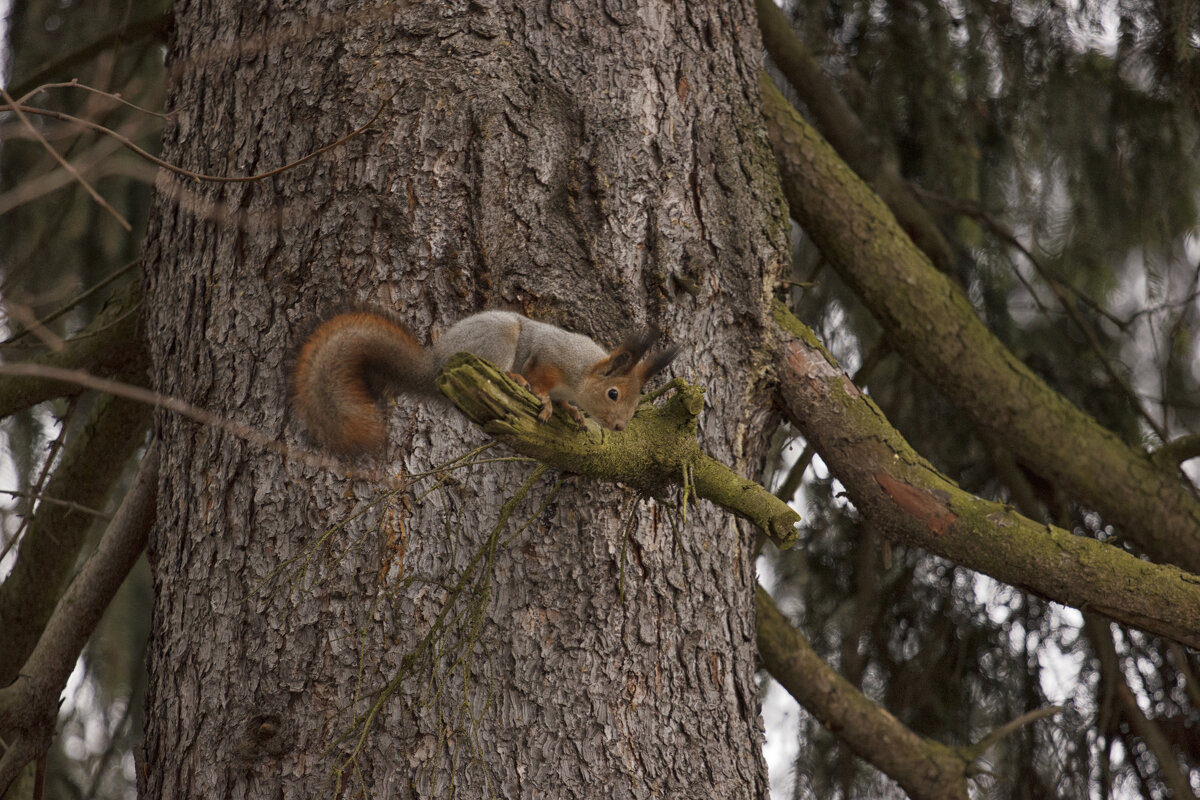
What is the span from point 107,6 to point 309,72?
97 centimetres

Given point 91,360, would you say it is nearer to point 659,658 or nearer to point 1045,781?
point 659,658

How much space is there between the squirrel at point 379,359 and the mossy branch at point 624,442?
18cm

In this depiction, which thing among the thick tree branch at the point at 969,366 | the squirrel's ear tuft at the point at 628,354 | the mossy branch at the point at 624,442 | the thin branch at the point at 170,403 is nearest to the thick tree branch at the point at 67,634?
the thin branch at the point at 170,403

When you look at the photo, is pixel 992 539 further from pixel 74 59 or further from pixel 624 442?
pixel 74 59

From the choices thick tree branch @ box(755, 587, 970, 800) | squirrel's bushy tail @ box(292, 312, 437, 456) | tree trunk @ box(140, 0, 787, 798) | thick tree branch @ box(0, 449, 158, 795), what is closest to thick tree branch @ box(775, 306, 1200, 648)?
tree trunk @ box(140, 0, 787, 798)

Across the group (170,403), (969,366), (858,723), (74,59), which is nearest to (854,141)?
(969,366)

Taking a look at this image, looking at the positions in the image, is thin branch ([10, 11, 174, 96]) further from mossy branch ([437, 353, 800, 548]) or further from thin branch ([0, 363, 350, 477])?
mossy branch ([437, 353, 800, 548])

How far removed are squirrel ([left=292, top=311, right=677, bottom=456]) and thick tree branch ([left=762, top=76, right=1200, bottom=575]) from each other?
0.80 meters

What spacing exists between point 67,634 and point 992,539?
1.45 m

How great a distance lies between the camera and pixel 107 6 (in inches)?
86.0

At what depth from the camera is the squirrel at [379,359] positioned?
4.29ft

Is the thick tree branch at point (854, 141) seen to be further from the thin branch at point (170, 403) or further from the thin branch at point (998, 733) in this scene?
the thin branch at point (170, 403)

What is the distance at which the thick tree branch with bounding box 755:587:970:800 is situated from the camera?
6.72ft

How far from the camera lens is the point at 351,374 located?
1.32 meters
